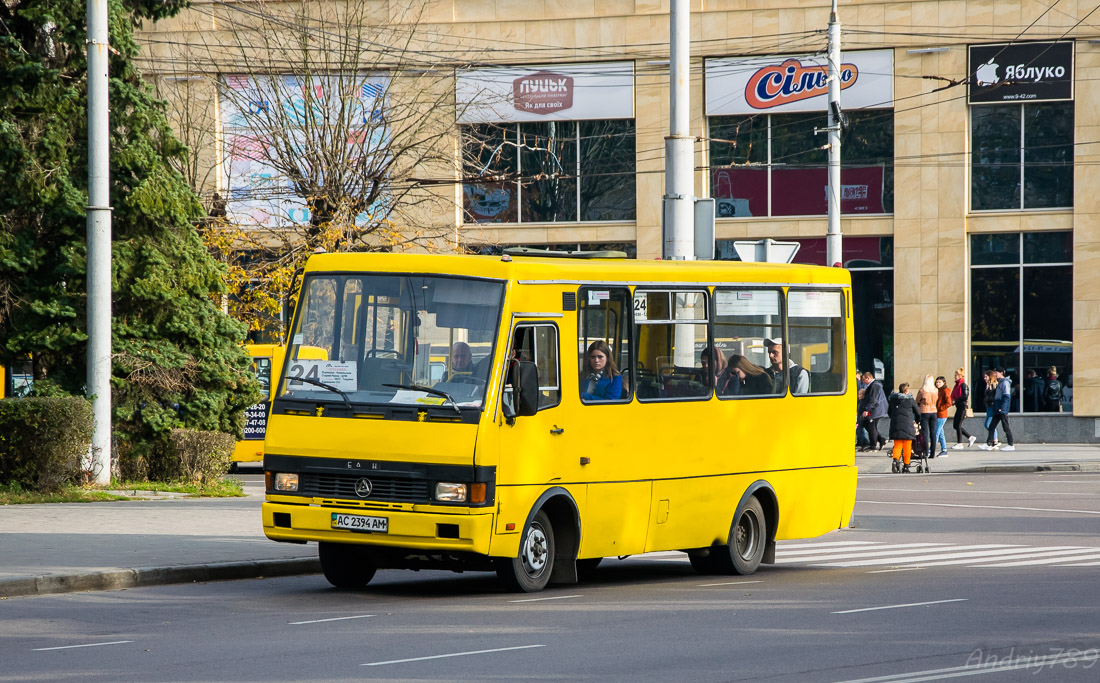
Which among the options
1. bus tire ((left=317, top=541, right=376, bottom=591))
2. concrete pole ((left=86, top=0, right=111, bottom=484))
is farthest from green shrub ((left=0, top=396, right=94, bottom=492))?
bus tire ((left=317, top=541, right=376, bottom=591))

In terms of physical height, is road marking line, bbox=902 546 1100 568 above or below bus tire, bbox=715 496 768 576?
below

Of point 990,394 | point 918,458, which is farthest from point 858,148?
point 918,458

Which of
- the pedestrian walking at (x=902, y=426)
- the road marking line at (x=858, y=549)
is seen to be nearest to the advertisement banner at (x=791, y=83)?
the pedestrian walking at (x=902, y=426)

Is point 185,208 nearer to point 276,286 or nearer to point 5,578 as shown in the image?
point 276,286

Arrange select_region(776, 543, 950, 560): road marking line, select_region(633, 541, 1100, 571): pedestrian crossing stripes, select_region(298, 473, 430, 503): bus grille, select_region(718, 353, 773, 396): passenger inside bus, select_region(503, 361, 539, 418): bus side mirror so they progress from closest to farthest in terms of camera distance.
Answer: select_region(298, 473, 430, 503): bus grille
select_region(503, 361, 539, 418): bus side mirror
select_region(718, 353, 773, 396): passenger inside bus
select_region(633, 541, 1100, 571): pedestrian crossing stripes
select_region(776, 543, 950, 560): road marking line

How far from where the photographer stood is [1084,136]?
1337 inches

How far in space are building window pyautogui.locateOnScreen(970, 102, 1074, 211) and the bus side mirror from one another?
85.1ft

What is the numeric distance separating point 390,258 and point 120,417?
10.2m

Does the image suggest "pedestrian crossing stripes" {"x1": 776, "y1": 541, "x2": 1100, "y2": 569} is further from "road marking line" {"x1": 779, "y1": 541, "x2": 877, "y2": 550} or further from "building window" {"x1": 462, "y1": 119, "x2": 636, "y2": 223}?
"building window" {"x1": 462, "y1": 119, "x2": 636, "y2": 223}

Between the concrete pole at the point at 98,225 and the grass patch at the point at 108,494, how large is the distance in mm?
848

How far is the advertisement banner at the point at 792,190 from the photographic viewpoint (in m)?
35.1

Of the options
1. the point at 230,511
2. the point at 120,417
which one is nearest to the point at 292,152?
the point at 120,417

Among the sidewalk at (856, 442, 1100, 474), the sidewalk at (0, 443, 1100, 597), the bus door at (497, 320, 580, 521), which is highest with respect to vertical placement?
the bus door at (497, 320, 580, 521)

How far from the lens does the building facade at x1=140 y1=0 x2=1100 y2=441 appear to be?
34281mm
